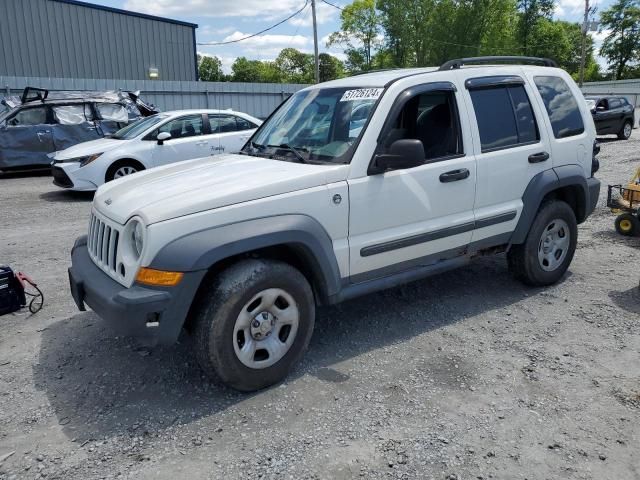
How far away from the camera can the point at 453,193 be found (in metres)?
4.19

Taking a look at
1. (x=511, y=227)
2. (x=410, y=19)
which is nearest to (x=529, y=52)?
(x=410, y=19)

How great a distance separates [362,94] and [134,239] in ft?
6.45

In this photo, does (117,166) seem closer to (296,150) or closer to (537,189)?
(296,150)

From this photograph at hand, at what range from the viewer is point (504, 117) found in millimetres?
4547

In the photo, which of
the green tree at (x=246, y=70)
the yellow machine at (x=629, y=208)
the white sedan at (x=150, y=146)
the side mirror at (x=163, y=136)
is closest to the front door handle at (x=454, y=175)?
the yellow machine at (x=629, y=208)

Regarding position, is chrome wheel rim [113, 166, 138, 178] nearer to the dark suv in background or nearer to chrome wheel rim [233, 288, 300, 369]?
chrome wheel rim [233, 288, 300, 369]

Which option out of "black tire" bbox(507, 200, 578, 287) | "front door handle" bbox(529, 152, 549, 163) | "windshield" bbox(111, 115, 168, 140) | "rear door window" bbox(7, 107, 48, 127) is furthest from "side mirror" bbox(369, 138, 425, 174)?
"rear door window" bbox(7, 107, 48, 127)

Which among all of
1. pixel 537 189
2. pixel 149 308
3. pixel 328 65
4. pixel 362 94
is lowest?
pixel 149 308

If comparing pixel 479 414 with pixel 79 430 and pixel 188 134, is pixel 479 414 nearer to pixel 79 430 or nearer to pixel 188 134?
pixel 79 430

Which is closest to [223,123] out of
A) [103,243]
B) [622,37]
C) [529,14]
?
[103,243]

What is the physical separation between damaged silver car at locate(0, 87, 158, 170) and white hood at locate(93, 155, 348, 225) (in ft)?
33.2

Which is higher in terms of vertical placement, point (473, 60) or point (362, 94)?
point (473, 60)

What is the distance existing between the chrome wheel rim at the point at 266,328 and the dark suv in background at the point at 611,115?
1801 cm

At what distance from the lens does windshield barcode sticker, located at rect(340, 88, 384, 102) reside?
156 inches
